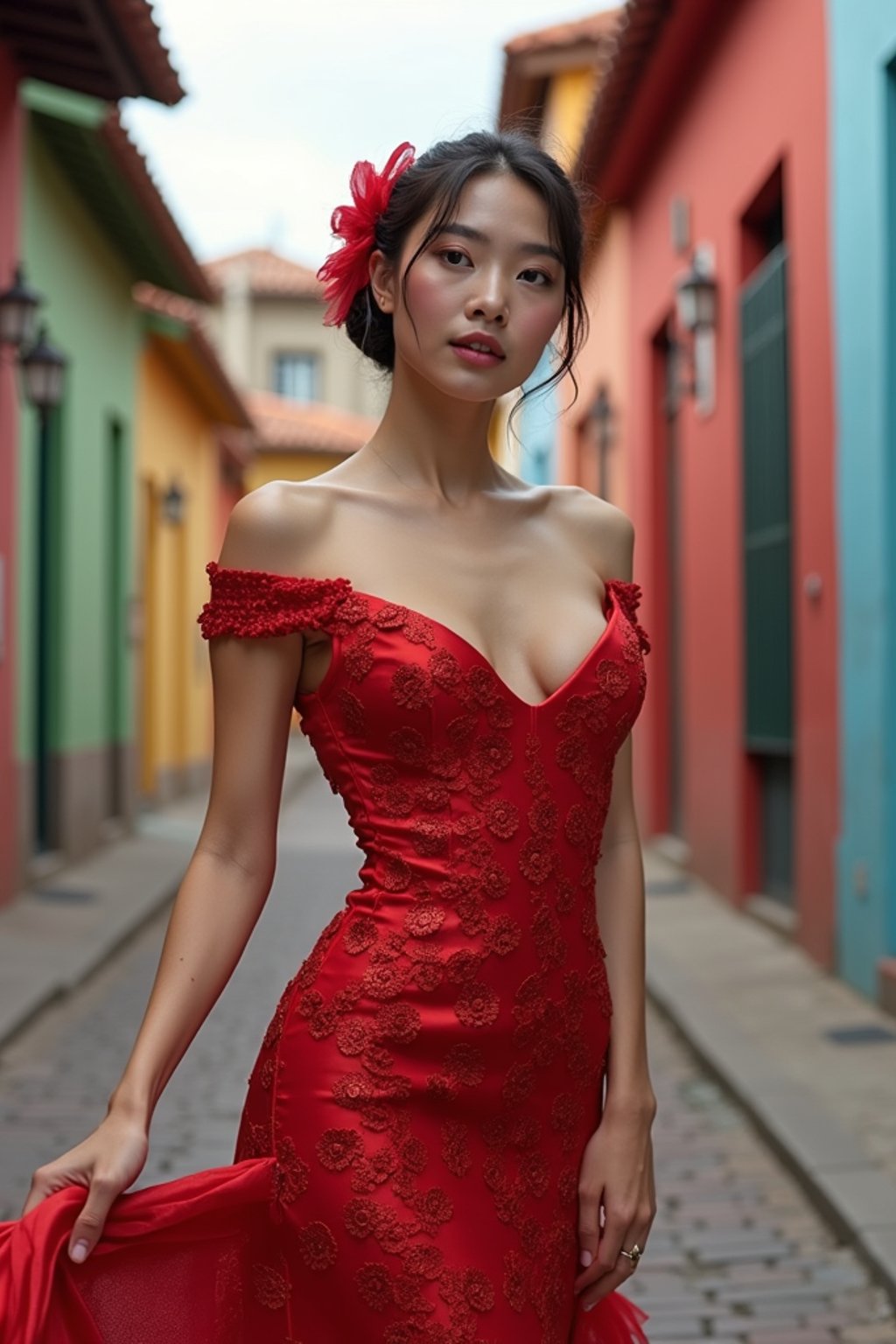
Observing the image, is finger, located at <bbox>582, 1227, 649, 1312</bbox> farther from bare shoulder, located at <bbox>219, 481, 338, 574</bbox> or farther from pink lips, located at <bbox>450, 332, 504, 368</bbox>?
Answer: pink lips, located at <bbox>450, 332, 504, 368</bbox>

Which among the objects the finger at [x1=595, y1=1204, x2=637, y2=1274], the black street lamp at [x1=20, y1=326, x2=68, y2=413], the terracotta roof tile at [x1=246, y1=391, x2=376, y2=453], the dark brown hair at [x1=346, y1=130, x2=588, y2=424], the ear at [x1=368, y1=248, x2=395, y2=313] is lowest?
the finger at [x1=595, y1=1204, x2=637, y2=1274]

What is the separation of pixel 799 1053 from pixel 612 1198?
477cm

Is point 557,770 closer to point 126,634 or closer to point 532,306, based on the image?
point 532,306

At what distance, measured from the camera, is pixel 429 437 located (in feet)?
7.57

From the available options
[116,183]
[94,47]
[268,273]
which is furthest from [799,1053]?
[268,273]

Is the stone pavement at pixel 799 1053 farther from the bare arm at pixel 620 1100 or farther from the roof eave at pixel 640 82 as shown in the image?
the roof eave at pixel 640 82

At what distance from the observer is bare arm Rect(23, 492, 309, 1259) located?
204 cm

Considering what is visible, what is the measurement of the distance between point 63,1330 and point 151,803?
60.7 ft

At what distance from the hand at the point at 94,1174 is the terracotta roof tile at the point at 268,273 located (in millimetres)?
44347

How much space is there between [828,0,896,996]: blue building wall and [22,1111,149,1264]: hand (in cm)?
591

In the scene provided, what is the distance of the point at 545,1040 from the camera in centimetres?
206

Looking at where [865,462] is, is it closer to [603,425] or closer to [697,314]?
[697,314]

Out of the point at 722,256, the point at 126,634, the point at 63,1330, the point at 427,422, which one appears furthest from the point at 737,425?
the point at 63,1330

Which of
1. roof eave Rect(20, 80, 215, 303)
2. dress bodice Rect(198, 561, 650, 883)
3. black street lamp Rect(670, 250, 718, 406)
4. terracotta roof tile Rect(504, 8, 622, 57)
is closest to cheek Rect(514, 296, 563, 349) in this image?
dress bodice Rect(198, 561, 650, 883)
